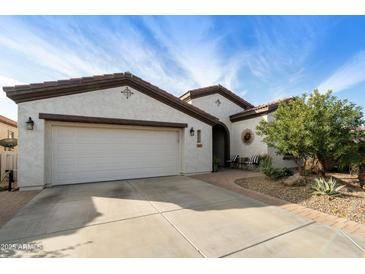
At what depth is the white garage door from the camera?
698 cm

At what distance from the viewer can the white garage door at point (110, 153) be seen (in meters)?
6.98

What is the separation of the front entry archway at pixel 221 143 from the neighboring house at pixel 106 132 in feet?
8.98

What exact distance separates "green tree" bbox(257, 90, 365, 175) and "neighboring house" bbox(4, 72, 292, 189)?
4.08 meters

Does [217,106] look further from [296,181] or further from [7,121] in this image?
[7,121]

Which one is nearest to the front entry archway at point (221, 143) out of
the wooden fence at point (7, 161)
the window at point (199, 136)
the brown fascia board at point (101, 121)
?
the window at point (199, 136)

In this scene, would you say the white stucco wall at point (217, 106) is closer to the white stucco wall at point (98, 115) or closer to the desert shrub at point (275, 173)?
the white stucco wall at point (98, 115)

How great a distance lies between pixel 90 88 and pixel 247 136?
9.95 meters

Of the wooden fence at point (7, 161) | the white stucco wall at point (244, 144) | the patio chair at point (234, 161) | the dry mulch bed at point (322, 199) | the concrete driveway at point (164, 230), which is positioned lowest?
the dry mulch bed at point (322, 199)

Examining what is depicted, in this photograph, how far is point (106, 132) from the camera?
779cm

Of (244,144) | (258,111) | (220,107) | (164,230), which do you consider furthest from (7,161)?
(258,111)

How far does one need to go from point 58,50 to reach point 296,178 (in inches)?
422

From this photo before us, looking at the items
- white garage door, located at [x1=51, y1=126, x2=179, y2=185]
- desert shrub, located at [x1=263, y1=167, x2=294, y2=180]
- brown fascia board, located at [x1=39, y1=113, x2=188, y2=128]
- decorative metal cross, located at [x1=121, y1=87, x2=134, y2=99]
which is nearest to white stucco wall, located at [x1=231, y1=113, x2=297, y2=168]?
desert shrub, located at [x1=263, y1=167, x2=294, y2=180]
